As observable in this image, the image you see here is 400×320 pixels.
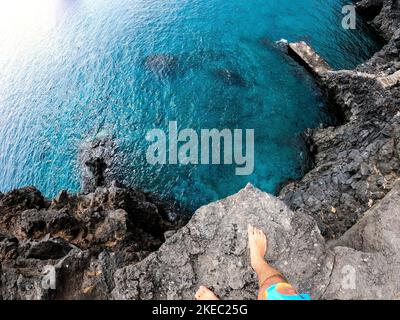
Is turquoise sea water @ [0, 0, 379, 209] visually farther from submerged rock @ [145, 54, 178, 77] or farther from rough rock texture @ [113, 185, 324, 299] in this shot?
rough rock texture @ [113, 185, 324, 299]

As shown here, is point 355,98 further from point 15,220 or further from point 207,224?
point 15,220

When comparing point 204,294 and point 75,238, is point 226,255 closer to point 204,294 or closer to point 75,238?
point 204,294

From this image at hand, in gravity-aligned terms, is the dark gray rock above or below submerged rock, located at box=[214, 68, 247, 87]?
below

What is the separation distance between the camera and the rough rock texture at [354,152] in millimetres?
12391

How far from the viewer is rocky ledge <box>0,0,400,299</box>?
26.1 feet

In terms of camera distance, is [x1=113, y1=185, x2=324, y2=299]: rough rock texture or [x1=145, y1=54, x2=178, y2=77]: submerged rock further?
[x1=145, y1=54, x2=178, y2=77]: submerged rock

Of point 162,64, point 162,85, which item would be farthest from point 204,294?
point 162,64

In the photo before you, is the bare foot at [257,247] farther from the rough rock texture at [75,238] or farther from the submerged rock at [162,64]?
the submerged rock at [162,64]

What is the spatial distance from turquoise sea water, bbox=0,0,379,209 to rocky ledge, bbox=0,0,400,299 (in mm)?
2840

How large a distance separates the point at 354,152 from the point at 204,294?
1003 cm

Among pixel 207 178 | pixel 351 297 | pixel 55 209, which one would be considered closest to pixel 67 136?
pixel 55 209

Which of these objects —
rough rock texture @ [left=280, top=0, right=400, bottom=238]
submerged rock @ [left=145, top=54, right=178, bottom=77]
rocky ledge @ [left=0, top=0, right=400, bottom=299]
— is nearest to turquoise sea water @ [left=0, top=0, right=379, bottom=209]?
submerged rock @ [left=145, top=54, right=178, bottom=77]

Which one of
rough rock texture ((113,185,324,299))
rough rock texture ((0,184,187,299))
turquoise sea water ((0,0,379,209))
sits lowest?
rough rock texture ((0,184,187,299))

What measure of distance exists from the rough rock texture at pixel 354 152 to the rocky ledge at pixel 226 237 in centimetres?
5
